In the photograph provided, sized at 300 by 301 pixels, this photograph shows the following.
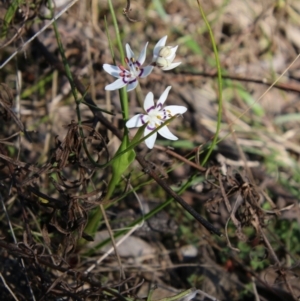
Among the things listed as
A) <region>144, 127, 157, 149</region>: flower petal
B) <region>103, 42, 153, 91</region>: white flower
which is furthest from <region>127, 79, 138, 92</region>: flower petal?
<region>144, 127, 157, 149</region>: flower petal

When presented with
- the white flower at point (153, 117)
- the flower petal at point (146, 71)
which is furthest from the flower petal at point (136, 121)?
the flower petal at point (146, 71)

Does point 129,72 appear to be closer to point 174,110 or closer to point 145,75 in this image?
point 145,75

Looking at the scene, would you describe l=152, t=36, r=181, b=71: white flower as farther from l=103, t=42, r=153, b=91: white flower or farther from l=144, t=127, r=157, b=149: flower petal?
l=144, t=127, r=157, b=149: flower petal

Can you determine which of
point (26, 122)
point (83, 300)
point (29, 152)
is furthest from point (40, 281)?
point (26, 122)

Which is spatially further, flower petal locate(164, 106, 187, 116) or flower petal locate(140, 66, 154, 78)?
flower petal locate(164, 106, 187, 116)

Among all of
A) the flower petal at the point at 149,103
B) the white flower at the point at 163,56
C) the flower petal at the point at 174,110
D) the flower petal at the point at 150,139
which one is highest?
the white flower at the point at 163,56

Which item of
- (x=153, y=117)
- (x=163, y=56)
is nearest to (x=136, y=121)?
(x=153, y=117)

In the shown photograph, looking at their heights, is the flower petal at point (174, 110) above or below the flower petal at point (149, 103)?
below

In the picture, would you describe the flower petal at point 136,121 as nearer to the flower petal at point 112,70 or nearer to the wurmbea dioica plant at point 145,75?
the wurmbea dioica plant at point 145,75
